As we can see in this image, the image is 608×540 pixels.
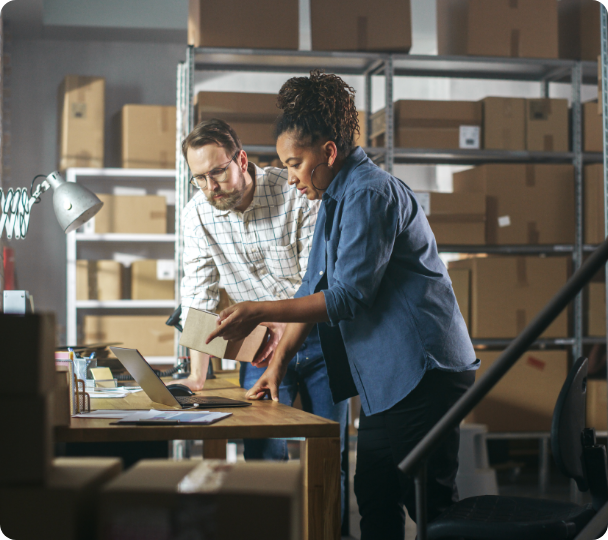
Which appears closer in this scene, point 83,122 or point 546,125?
point 546,125

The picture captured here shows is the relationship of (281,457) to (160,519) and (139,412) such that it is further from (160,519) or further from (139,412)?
(160,519)

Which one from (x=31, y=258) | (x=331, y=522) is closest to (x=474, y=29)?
(x=331, y=522)

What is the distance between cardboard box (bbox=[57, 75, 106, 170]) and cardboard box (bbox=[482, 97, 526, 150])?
2.33 meters

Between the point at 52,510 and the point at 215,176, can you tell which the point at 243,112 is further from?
the point at 52,510

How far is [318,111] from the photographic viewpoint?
1.50 meters

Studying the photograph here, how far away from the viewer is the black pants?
55.2 inches

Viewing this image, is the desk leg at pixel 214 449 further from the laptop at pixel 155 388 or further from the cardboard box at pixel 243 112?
the cardboard box at pixel 243 112

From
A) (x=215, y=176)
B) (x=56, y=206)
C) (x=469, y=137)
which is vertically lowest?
(x=56, y=206)

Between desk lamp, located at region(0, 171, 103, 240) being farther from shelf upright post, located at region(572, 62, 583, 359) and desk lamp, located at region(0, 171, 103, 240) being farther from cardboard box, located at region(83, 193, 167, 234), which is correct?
shelf upright post, located at region(572, 62, 583, 359)

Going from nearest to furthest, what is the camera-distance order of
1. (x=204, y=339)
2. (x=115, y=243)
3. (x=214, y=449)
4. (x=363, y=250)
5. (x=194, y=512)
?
(x=194, y=512) → (x=363, y=250) → (x=204, y=339) → (x=214, y=449) → (x=115, y=243)

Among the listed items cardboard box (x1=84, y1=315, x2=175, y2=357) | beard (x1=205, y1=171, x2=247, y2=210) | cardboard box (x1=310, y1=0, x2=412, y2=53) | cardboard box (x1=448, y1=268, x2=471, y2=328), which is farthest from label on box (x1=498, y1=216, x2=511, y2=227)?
cardboard box (x1=84, y1=315, x2=175, y2=357)

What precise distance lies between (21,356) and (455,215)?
9.41 feet

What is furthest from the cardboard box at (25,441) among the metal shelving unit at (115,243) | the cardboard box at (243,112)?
the metal shelving unit at (115,243)

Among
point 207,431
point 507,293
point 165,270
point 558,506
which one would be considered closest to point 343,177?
point 207,431
